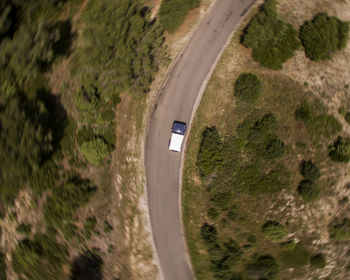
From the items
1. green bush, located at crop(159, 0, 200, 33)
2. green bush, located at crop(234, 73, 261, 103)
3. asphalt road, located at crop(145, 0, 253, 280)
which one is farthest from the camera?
asphalt road, located at crop(145, 0, 253, 280)

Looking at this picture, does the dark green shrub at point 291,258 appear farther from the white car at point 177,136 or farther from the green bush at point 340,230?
the white car at point 177,136

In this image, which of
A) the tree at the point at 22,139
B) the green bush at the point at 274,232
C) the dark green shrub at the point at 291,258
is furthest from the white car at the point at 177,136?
the dark green shrub at the point at 291,258

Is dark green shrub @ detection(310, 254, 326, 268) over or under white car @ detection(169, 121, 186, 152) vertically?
under

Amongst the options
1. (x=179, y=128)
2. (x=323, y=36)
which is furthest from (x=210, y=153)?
(x=323, y=36)

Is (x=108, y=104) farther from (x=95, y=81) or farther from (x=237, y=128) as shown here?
(x=237, y=128)

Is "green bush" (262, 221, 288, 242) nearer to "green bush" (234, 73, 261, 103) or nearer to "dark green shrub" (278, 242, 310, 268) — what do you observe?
"dark green shrub" (278, 242, 310, 268)

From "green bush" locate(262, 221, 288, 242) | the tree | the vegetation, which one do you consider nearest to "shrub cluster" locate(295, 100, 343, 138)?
"green bush" locate(262, 221, 288, 242)

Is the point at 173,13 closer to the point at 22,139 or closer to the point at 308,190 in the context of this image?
the point at 22,139
